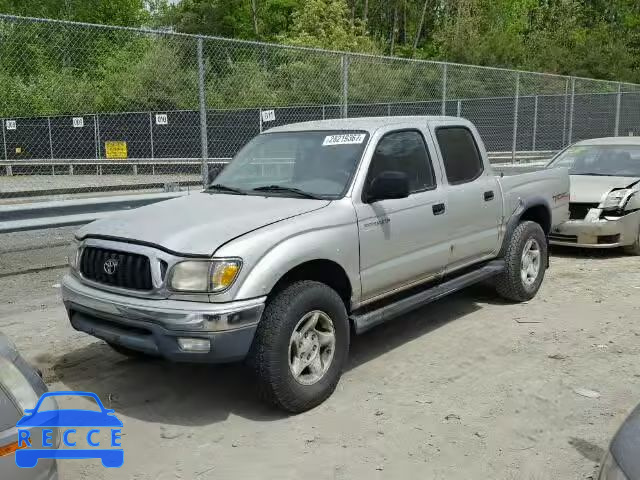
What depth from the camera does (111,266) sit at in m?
3.88

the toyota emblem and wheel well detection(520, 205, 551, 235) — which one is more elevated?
the toyota emblem

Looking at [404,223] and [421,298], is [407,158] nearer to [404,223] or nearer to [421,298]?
[404,223]

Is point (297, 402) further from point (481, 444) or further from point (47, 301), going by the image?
point (47, 301)

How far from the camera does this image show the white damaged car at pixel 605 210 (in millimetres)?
8258

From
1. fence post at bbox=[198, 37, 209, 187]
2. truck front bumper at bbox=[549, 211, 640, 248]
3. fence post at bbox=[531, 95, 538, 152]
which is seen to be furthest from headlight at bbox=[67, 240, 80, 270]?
fence post at bbox=[531, 95, 538, 152]

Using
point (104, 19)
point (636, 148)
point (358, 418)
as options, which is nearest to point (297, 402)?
point (358, 418)

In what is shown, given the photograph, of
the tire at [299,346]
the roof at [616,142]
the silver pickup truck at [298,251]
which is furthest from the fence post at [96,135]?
the tire at [299,346]

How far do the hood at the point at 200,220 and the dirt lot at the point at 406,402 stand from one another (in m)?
1.15

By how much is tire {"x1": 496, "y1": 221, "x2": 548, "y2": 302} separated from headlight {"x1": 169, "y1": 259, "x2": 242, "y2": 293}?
11.2ft

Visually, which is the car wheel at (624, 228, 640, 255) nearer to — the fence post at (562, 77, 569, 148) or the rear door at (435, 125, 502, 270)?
the rear door at (435, 125, 502, 270)

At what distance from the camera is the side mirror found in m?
4.40

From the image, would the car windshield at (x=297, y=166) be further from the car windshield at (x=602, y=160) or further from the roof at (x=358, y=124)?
the car windshield at (x=602, y=160)

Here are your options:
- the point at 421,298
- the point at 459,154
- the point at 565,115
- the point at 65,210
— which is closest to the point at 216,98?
the point at 65,210

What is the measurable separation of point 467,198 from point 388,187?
127 centimetres
